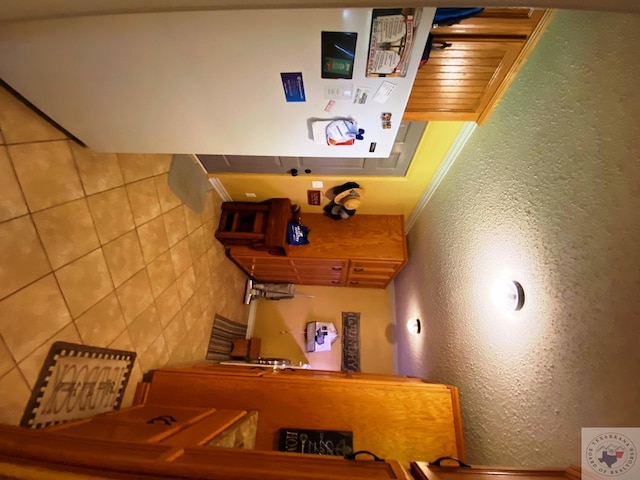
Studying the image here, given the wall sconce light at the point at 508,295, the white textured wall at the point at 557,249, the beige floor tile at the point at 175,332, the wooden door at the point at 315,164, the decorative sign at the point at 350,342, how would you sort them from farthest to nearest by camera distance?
the decorative sign at the point at 350,342 → the wooden door at the point at 315,164 → the beige floor tile at the point at 175,332 → the wall sconce light at the point at 508,295 → the white textured wall at the point at 557,249

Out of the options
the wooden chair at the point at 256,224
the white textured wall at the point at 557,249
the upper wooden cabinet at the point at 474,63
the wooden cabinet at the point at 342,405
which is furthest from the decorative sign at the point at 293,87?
the wooden chair at the point at 256,224

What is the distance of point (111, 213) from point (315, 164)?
1.27m

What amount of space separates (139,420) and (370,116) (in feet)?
5.01

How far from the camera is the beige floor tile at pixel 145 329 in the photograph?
4.65 feet

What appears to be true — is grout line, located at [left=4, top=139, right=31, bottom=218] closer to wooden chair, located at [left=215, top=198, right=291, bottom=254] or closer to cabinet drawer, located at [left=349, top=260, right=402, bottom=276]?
wooden chair, located at [left=215, top=198, right=291, bottom=254]

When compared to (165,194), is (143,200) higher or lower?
lower

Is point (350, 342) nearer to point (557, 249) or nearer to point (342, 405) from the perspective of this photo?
point (342, 405)

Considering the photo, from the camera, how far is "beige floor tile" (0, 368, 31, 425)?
862mm

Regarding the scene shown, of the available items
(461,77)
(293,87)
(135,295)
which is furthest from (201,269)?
(461,77)

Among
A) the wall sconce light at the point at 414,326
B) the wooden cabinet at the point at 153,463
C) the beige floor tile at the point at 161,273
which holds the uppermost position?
the beige floor tile at the point at 161,273

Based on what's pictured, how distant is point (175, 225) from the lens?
177 centimetres

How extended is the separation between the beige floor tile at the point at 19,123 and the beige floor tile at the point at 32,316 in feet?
1.65

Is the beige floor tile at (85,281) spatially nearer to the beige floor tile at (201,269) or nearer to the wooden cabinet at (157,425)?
the wooden cabinet at (157,425)

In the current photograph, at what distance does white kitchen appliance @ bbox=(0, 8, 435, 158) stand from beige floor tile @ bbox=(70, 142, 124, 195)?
3.5 inches
